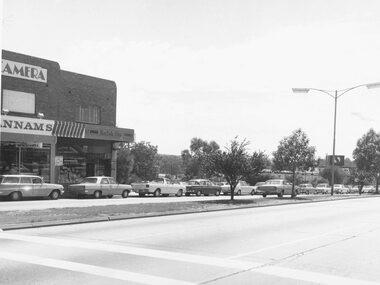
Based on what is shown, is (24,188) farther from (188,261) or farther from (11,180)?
(188,261)

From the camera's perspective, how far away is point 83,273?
732 centimetres

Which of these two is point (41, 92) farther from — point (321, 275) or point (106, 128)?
point (321, 275)

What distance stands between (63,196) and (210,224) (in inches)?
763

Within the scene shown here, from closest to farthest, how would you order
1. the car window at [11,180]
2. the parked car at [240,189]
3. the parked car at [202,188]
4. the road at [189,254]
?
the road at [189,254] < the car window at [11,180] < the parked car at [202,188] < the parked car at [240,189]

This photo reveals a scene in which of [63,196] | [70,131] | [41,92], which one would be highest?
[41,92]

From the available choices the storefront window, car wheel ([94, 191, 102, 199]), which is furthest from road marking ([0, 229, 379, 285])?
the storefront window

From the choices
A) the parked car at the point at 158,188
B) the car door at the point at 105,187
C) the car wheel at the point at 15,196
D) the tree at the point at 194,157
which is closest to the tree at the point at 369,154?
the tree at the point at 194,157

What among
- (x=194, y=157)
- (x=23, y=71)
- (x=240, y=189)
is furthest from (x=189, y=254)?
(x=194, y=157)

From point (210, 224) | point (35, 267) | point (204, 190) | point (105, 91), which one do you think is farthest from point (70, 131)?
point (35, 267)

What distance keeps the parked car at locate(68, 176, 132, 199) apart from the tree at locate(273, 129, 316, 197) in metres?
12.0

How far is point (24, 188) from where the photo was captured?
27031mm

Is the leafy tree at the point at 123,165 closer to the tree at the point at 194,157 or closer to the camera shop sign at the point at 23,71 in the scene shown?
the tree at the point at 194,157

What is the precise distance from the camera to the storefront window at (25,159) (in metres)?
31.2

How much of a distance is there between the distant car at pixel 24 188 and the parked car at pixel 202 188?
43.9 feet
